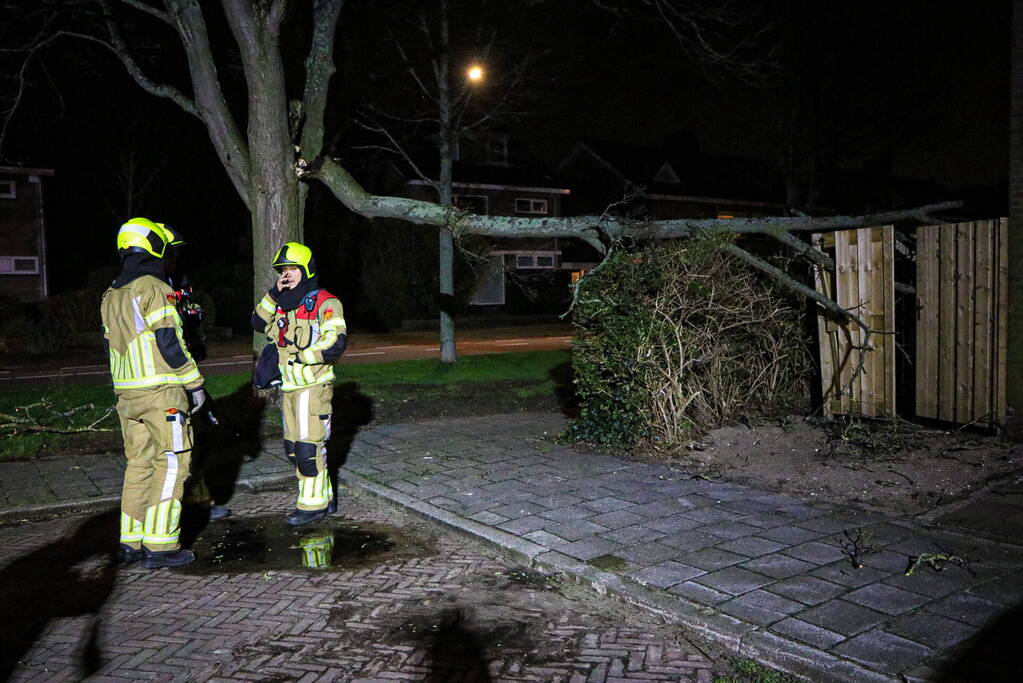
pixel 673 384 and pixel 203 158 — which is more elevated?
pixel 203 158

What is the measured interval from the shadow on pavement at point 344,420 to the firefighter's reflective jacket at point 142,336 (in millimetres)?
1756

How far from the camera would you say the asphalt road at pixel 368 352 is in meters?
16.6

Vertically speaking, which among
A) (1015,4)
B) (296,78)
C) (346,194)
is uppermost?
(296,78)

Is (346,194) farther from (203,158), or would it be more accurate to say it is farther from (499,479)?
(203,158)

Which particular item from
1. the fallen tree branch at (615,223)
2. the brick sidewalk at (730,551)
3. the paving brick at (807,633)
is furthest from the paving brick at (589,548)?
the fallen tree branch at (615,223)

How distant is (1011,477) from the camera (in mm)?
6289

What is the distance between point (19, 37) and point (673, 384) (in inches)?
426

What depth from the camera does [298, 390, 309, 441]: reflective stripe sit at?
621cm

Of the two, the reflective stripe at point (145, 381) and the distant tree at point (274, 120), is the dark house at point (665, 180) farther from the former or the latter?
the reflective stripe at point (145, 381)

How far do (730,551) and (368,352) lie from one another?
17687mm

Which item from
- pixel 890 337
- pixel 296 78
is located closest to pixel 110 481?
pixel 890 337

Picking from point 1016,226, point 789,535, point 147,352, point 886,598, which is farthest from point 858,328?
point 147,352

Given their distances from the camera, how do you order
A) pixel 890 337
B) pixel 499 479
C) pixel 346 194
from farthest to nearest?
pixel 346 194 → pixel 890 337 → pixel 499 479

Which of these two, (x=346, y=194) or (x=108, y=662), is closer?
(x=108, y=662)
